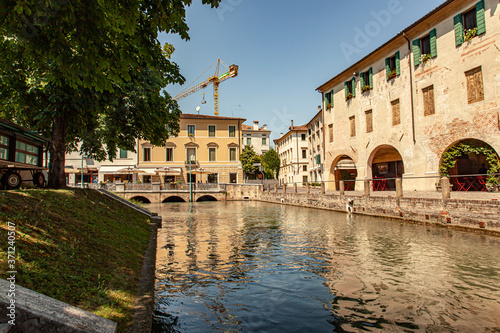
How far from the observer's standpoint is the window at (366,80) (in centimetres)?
2242

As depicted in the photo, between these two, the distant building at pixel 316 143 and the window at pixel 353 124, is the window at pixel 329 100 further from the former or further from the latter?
the distant building at pixel 316 143

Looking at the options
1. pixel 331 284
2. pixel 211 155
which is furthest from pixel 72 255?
pixel 211 155

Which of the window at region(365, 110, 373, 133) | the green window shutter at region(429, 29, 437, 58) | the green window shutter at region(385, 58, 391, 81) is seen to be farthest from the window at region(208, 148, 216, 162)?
the green window shutter at region(429, 29, 437, 58)

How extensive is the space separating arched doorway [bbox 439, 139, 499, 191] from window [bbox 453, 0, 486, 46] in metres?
5.30

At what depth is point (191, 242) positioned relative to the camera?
413 inches

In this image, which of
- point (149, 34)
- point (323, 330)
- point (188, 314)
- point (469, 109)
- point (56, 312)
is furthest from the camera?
point (469, 109)

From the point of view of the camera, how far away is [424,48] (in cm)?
1805

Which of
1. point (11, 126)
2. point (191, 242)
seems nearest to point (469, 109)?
point (191, 242)

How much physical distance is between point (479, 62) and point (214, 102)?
245 ft

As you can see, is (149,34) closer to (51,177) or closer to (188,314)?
(188,314)

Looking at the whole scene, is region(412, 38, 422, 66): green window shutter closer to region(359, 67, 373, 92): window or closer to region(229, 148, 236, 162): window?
region(359, 67, 373, 92): window

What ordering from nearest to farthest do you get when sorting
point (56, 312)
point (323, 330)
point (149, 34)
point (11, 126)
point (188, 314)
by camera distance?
point (56, 312), point (323, 330), point (188, 314), point (149, 34), point (11, 126)

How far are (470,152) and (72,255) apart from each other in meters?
18.1

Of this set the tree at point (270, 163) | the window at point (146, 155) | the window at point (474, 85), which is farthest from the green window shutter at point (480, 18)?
the tree at point (270, 163)
